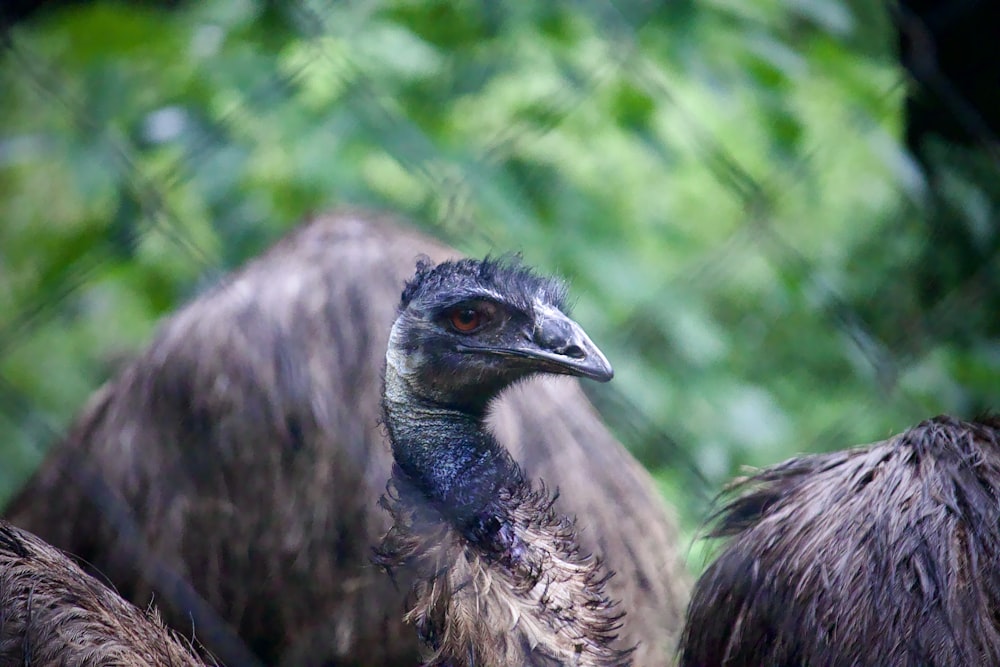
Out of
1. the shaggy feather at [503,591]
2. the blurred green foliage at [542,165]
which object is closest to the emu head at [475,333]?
the shaggy feather at [503,591]

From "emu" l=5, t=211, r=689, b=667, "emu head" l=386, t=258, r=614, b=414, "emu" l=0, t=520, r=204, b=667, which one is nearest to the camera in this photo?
"emu" l=0, t=520, r=204, b=667

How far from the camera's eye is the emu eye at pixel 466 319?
1.32m

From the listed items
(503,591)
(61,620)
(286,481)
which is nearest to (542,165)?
(286,481)

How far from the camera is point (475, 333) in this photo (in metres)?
1.33

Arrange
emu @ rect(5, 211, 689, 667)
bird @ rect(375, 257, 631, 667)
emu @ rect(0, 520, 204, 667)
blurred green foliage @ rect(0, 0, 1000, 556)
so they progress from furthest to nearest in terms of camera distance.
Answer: blurred green foliage @ rect(0, 0, 1000, 556) → emu @ rect(5, 211, 689, 667) → bird @ rect(375, 257, 631, 667) → emu @ rect(0, 520, 204, 667)

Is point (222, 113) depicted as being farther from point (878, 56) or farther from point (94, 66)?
point (878, 56)

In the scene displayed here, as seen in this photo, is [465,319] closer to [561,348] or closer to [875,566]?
[561,348]

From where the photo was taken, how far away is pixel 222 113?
2080mm

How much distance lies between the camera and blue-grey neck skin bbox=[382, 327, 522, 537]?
4.12ft

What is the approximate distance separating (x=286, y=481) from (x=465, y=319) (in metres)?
0.66

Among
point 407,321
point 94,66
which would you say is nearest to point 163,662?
point 407,321

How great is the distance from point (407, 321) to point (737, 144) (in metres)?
1.12

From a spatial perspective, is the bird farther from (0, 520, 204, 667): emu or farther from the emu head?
(0, 520, 204, 667): emu

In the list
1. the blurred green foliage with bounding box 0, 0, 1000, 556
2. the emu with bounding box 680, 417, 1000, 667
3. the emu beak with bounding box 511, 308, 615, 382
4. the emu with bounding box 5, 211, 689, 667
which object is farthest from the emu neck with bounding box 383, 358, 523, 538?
the blurred green foliage with bounding box 0, 0, 1000, 556
